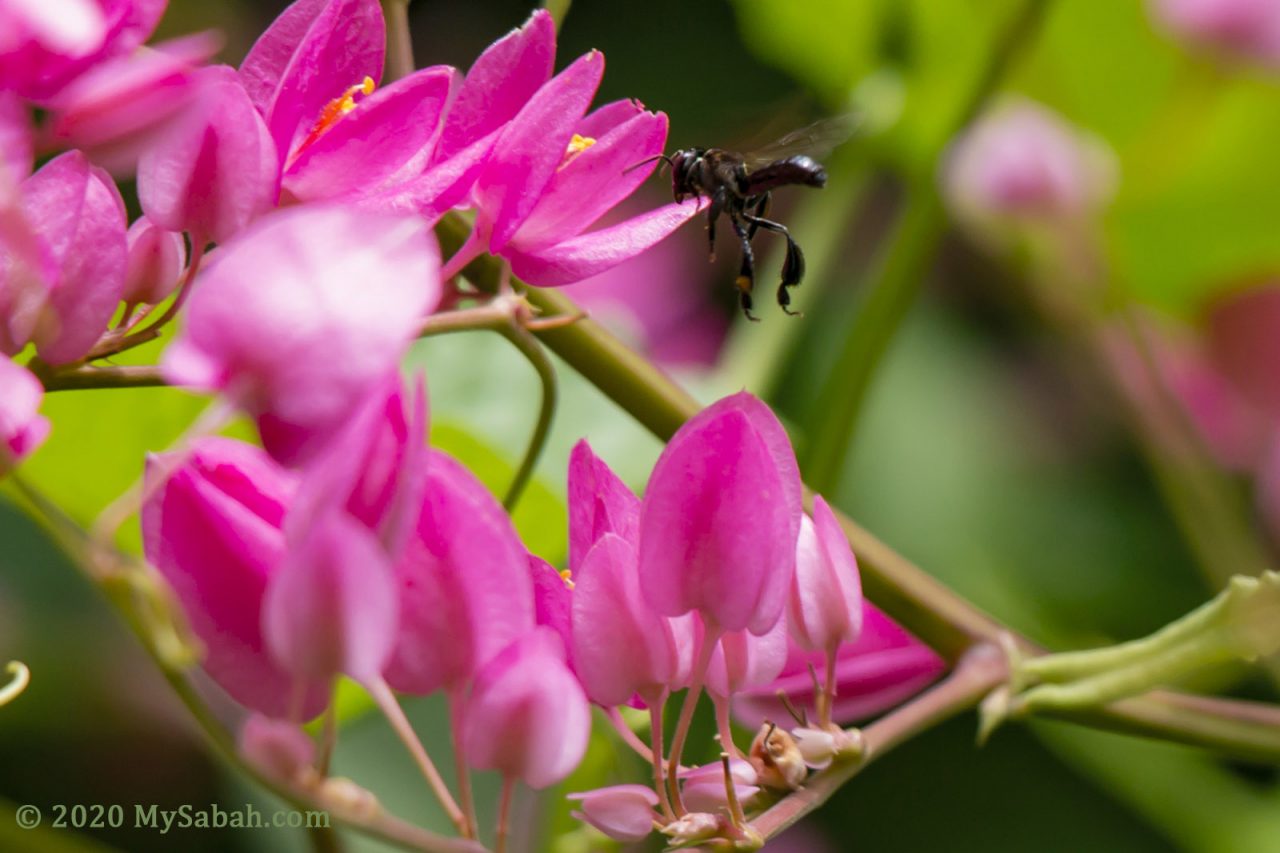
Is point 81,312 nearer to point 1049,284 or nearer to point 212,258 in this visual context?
point 212,258

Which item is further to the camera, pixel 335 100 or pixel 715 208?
pixel 715 208

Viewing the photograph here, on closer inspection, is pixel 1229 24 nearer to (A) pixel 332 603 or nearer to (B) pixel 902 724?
(B) pixel 902 724

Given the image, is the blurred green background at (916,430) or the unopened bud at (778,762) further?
the blurred green background at (916,430)

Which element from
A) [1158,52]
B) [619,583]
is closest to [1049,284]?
[1158,52]

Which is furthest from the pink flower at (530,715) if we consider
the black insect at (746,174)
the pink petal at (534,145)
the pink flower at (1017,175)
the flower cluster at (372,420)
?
the pink flower at (1017,175)

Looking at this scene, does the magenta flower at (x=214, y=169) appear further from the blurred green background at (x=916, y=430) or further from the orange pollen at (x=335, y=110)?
the blurred green background at (x=916, y=430)

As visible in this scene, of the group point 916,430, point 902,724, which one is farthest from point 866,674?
point 916,430

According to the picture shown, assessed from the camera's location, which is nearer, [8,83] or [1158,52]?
[8,83]
